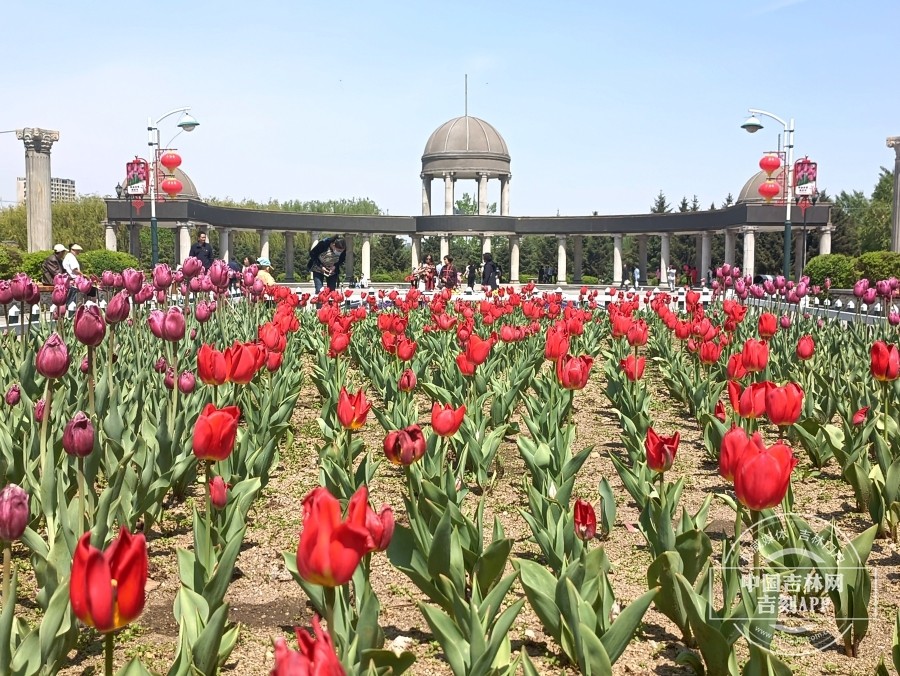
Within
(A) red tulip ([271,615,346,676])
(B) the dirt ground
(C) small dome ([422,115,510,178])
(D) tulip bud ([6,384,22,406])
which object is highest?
(C) small dome ([422,115,510,178])

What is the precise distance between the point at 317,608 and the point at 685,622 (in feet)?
4.36

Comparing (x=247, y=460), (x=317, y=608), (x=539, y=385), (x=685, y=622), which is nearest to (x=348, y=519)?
(x=317, y=608)

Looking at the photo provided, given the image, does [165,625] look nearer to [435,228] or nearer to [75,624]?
[75,624]

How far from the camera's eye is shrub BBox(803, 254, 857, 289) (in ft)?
90.1

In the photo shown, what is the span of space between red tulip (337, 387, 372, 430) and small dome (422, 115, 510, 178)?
51.8 meters

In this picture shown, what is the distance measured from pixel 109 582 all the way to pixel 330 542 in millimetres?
445

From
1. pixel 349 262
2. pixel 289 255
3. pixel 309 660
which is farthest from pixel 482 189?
pixel 309 660

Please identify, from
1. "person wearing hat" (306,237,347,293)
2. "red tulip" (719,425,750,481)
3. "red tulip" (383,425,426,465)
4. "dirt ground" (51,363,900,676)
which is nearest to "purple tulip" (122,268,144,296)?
"dirt ground" (51,363,900,676)

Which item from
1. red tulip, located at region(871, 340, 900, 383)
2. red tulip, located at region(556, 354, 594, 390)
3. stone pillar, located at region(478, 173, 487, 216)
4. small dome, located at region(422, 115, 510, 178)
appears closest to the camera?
red tulip, located at region(871, 340, 900, 383)

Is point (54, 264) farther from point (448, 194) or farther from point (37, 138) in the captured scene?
point (448, 194)

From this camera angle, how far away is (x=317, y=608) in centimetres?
339

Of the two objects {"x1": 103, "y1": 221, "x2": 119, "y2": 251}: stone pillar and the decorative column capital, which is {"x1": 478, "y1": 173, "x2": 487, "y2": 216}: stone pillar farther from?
the decorative column capital

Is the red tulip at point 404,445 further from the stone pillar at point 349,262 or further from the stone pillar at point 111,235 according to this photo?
the stone pillar at point 349,262

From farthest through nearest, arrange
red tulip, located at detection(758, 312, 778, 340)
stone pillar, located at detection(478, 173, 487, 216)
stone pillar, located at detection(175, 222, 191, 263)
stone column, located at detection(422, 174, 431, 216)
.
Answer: stone column, located at detection(422, 174, 431, 216)
stone pillar, located at detection(478, 173, 487, 216)
stone pillar, located at detection(175, 222, 191, 263)
red tulip, located at detection(758, 312, 778, 340)
